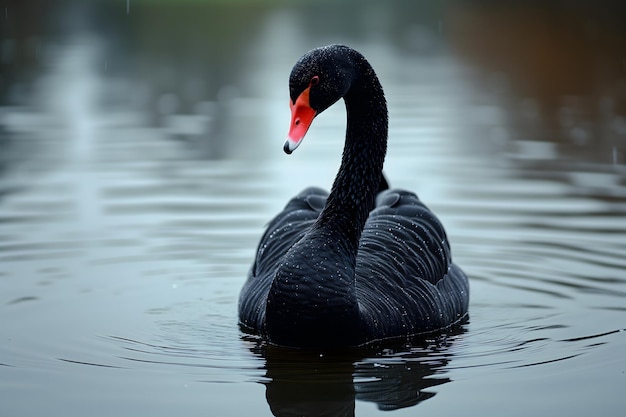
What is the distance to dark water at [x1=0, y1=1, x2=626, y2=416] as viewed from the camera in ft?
19.4

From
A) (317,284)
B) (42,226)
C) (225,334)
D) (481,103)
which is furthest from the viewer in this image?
(481,103)

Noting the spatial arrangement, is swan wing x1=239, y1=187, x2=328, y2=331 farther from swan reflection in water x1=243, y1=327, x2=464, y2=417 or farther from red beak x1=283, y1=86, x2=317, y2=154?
red beak x1=283, y1=86, x2=317, y2=154

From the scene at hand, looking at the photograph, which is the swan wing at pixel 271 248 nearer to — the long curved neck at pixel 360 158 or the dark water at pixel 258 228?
the dark water at pixel 258 228

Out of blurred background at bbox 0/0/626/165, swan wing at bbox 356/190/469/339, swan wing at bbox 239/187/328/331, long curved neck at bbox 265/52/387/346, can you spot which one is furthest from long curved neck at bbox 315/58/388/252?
blurred background at bbox 0/0/626/165

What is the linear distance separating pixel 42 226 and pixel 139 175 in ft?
8.43

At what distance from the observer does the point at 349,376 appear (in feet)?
20.0

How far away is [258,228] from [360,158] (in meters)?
2.94

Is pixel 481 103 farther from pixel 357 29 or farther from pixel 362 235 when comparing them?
pixel 357 29

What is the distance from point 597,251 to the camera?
8.88m

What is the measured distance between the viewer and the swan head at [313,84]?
629 cm

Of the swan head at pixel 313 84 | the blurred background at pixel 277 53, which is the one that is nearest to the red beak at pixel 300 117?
the swan head at pixel 313 84

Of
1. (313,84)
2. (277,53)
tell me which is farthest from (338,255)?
(277,53)

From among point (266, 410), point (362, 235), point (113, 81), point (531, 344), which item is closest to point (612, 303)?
point (531, 344)

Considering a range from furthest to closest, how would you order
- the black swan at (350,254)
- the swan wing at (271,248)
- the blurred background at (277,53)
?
the blurred background at (277,53) → the swan wing at (271,248) → the black swan at (350,254)
